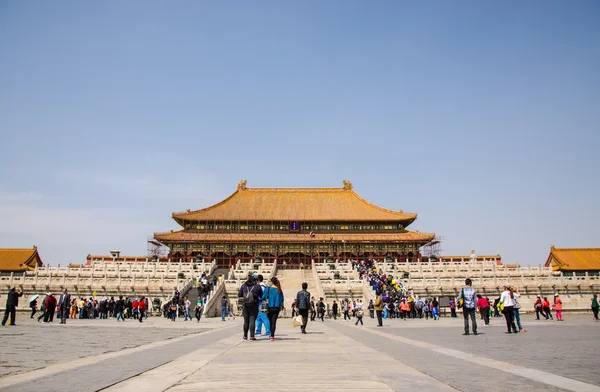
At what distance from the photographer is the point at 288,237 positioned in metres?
55.0

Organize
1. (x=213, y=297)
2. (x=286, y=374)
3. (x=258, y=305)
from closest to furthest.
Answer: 1. (x=286, y=374)
2. (x=258, y=305)
3. (x=213, y=297)

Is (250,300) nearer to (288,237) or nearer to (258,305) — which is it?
(258,305)

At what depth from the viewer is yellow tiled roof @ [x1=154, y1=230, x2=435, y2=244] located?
178 ft

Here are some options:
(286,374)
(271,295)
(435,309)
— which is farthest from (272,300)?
(435,309)

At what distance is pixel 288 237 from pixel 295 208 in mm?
7777

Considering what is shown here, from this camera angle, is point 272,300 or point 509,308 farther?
point 509,308

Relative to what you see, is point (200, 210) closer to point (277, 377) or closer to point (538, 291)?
point (538, 291)

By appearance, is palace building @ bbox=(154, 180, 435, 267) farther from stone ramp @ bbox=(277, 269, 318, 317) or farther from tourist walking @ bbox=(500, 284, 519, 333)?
tourist walking @ bbox=(500, 284, 519, 333)

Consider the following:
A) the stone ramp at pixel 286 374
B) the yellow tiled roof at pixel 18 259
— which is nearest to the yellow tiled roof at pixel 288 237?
the yellow tiled roof at pixel 18 259

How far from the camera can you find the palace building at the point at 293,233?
54.8m

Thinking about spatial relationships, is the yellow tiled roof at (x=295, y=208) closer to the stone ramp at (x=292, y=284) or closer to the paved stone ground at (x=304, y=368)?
the stone ramp at (x=292, y=284)

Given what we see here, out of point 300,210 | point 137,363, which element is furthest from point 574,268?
point 137,363

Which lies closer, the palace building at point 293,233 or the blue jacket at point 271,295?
the blue jacket at point 271,295

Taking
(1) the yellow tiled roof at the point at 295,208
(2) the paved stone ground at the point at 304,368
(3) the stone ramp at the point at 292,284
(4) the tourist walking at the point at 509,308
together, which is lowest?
(2) the paved stone ground at the point at 304,368
